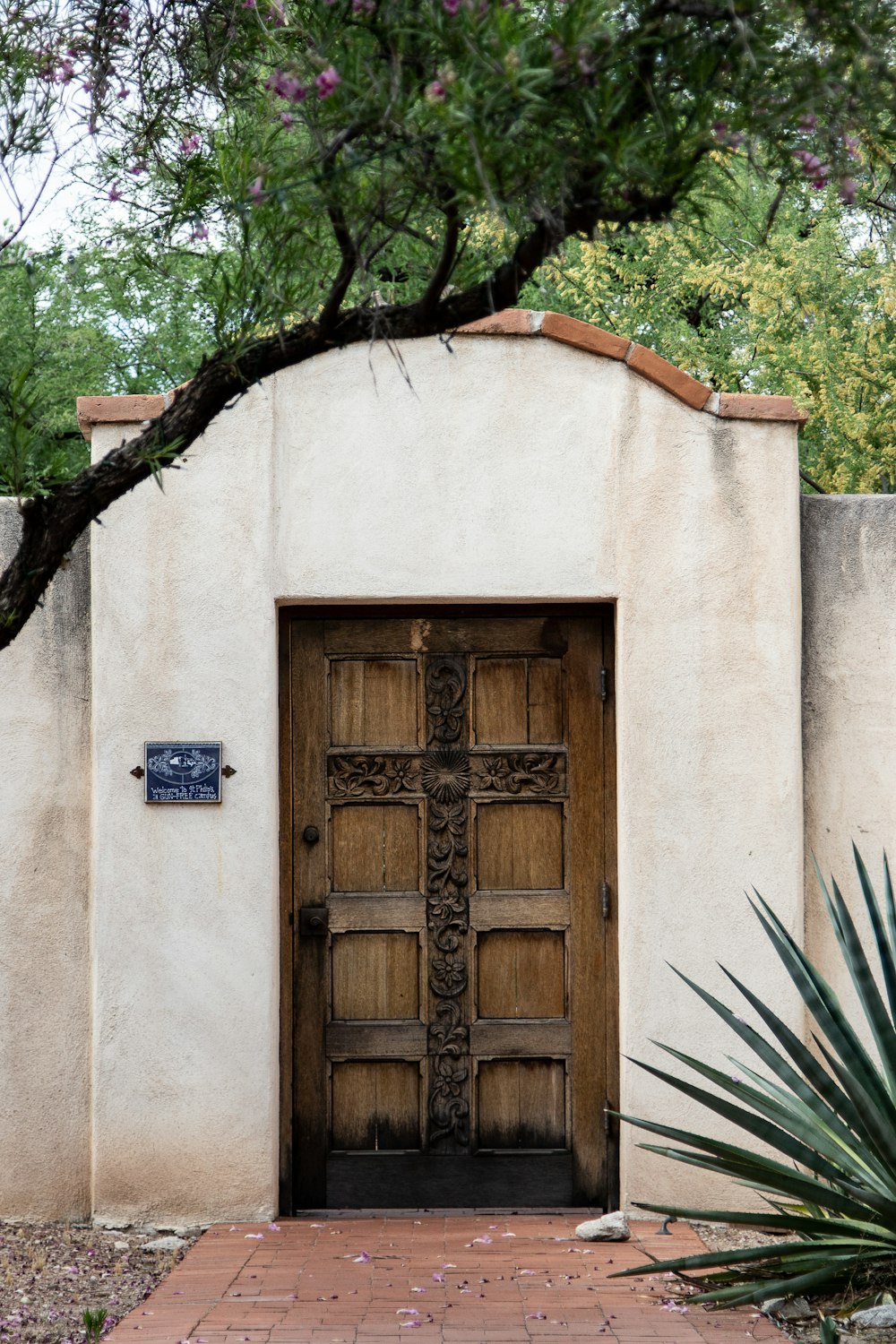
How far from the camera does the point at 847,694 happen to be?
528 cm

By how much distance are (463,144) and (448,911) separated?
330 centimetres

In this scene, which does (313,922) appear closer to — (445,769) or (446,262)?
(445,769)

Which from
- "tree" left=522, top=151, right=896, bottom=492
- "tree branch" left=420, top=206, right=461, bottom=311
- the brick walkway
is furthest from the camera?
"tree" left=522, top=151, right=896, bottom=492

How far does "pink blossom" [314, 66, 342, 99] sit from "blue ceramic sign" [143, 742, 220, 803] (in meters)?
2.86

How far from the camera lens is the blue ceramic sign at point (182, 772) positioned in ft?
16.6

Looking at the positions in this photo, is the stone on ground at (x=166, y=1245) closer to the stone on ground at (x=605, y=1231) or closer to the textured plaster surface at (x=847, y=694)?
the stone on ground at (x=605, y=1231)

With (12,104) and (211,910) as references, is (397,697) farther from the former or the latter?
(12,104)

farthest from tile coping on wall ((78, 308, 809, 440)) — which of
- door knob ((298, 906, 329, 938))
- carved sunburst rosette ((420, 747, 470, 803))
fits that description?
door knob ((298, 906, 329, 938))

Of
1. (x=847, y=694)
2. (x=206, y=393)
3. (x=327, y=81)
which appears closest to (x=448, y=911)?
(x=847, y=694)

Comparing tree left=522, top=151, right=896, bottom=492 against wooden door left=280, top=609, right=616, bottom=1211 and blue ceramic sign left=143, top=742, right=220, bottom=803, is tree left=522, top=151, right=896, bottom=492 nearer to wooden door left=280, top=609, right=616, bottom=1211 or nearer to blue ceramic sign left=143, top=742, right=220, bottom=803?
wooden door left=280, top=609, right=616, bottom=1211

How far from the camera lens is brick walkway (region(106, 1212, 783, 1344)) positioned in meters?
3.82

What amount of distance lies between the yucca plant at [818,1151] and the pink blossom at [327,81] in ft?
7.71

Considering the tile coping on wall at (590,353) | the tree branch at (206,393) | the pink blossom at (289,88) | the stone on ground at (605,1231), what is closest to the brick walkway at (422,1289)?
the stone on ground at (605,1231)

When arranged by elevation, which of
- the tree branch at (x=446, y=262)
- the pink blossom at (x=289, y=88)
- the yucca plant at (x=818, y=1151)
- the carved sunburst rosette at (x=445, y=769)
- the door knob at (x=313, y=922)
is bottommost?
the yucca plant at (x=818, y=1151)
